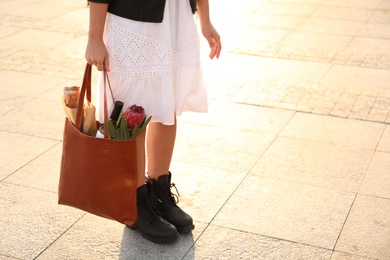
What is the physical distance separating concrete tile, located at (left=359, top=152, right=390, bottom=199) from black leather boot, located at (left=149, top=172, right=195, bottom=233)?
47.7 inches

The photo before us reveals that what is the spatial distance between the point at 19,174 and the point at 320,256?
82.0 inches

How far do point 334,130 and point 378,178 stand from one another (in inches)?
35.6

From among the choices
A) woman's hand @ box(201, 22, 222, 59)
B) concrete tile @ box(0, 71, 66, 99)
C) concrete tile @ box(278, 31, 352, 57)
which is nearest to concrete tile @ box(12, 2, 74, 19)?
concrete tile @ box(0, 71, 66, 99)

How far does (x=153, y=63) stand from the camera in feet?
12.9

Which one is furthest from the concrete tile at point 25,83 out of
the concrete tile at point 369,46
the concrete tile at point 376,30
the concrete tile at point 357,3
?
the concrete tile at point 357,3

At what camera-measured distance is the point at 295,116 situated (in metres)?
6.09

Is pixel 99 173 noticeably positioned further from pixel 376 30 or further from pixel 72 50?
pixel 376 30

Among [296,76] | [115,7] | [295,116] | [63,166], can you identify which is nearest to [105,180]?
[63,166]

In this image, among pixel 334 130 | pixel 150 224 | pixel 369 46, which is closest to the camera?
pixel 150 224

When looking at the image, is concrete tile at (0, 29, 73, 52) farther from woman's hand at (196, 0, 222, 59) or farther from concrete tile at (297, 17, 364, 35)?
woman's hand at (196, 0, 222, 59)

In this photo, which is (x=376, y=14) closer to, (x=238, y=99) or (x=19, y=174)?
(x=238, y=99)

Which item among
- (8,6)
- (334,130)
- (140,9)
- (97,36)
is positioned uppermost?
(140,9)

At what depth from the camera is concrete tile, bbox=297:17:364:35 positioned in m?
8.73

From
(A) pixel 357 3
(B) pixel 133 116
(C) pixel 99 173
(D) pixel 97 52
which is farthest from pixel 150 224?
(A) pixel 357 3
